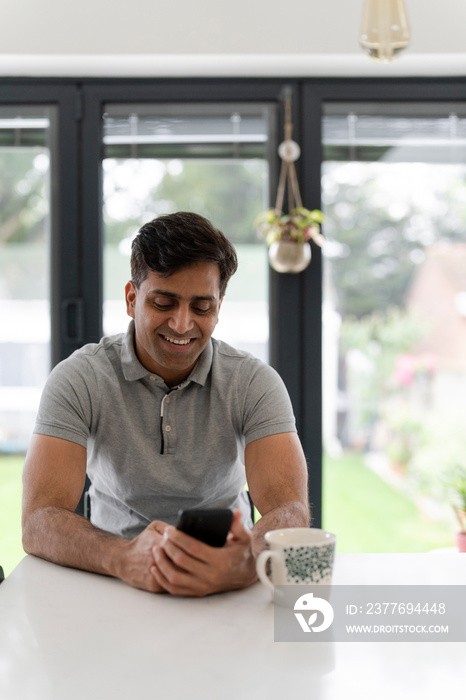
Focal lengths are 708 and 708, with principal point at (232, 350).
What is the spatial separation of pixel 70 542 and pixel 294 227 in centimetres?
166

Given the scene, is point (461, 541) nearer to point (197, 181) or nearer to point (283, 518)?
point (283, 518)

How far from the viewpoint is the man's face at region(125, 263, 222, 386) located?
1.56 m

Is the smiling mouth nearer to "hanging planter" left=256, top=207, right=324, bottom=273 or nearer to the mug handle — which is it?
the mug handle

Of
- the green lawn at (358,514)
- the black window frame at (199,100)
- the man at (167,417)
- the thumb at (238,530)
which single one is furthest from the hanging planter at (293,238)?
the thumb at (238,530)

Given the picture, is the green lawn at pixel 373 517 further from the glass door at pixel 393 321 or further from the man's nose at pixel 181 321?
the man's nose at pixel 181 321

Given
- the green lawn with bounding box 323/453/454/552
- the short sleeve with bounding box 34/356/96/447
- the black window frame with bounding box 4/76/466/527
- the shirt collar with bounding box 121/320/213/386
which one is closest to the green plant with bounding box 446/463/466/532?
the green lawn with bounding box 323/453/454/552

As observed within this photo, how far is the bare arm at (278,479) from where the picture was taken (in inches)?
55.9

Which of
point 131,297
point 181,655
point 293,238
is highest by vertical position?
point 293,238

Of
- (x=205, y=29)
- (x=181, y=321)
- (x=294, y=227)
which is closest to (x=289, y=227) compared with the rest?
(x=294, y=227)

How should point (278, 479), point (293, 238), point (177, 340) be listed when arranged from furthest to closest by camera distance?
point (293, 238), point (177, 340), point (278, 479)

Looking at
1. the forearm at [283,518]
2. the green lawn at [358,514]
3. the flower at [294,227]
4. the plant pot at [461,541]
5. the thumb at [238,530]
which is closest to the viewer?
the thumb at [238,530]

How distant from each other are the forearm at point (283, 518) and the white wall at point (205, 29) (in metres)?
1.73

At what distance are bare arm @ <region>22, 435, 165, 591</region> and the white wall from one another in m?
1.61

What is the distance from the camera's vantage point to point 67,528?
4.33 feet
